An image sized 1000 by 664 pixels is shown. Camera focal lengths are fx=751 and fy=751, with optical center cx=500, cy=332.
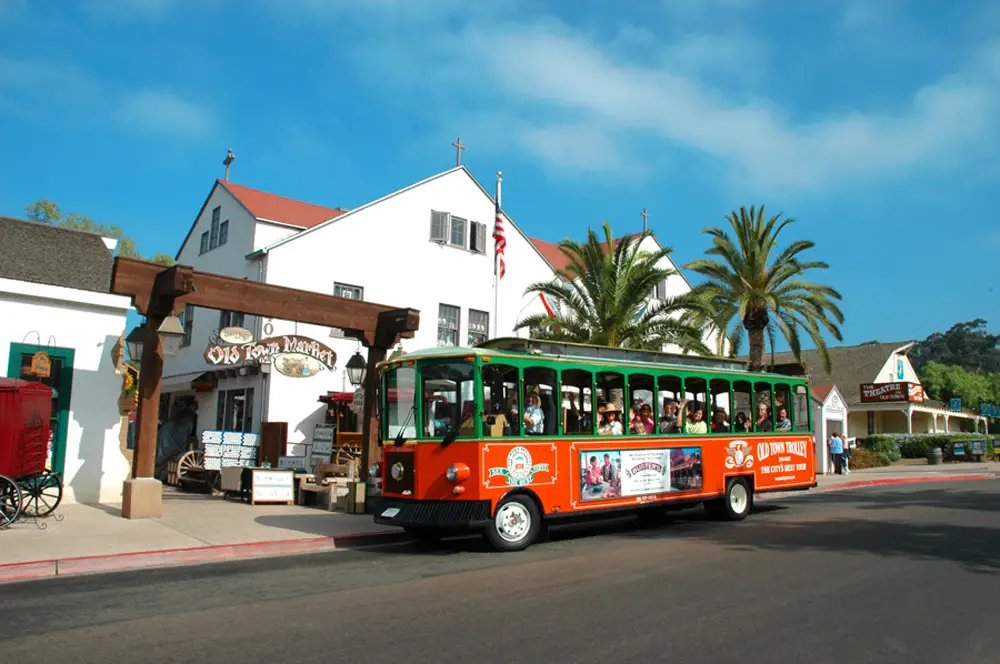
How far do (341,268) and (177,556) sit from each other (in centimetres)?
1437

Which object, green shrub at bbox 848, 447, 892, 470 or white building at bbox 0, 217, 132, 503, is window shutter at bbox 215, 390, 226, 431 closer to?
white building at bbox 0, 217, 132, 503

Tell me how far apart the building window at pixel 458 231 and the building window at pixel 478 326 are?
7.91 feet

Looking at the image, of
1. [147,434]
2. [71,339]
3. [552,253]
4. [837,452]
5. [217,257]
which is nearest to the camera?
[147,434]

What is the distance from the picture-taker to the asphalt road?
5.50m

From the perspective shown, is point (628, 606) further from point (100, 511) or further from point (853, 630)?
point (100, 511)

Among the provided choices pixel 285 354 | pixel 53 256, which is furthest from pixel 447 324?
pixel 53 256

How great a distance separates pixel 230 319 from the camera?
23.4 meters

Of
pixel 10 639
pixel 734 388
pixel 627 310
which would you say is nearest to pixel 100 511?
pixel 10 639

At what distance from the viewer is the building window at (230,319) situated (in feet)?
75.0

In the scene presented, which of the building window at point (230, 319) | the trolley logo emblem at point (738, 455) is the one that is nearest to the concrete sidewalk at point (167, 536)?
the trolley logo emblem at point (738, 455)

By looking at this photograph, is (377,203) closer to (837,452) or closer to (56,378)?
(56,378)

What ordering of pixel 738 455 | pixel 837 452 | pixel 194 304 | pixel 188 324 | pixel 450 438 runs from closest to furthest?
pixel 450 438, pixel 194 304, pixel 738 455, pixel 188 324, pixel 837 452

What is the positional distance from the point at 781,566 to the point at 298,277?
1701 cm

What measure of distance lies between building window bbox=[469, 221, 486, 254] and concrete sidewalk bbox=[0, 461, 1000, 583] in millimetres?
13207
